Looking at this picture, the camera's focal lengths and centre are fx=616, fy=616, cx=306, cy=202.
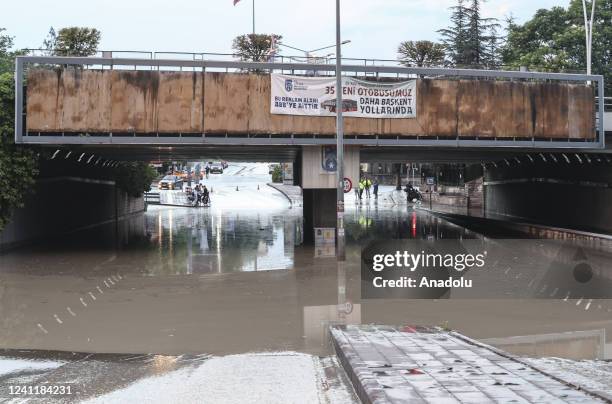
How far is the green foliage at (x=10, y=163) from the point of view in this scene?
73.2 ft

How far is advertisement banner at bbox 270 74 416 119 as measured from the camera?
944 inches

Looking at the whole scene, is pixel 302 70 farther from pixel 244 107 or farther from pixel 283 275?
pixel 283 275

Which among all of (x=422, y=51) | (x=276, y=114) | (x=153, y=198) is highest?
(x=422, y=51)

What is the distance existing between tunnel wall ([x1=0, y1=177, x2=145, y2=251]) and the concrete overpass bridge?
13.2 ft

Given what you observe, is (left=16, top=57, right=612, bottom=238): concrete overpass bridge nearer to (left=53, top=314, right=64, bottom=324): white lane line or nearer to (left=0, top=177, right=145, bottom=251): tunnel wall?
(left=0, top=177, right=145, bottom=251): tunnel wall

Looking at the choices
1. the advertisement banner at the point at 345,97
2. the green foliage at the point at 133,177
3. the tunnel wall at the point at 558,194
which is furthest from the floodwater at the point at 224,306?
the green foliage at the point at 133,177

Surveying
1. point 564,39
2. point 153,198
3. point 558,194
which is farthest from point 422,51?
point 153,198

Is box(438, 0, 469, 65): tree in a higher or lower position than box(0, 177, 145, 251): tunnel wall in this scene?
higher

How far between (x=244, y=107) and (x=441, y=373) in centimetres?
1824

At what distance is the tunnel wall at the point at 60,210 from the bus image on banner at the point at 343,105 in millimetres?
12380

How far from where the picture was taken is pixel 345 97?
24516mm

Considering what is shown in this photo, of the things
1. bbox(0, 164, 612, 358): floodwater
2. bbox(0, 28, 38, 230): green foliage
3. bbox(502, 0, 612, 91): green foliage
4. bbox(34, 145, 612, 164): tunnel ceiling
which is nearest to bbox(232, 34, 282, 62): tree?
bbox(34, 145, 612, 164): tunnel ceiling

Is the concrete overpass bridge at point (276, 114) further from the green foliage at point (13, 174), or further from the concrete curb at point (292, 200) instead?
the concrete curb at point (292, 200)

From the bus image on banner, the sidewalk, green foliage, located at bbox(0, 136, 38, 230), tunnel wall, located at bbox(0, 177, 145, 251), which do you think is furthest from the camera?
tunnel wall, located at bbox(0, 177, 145, 251)
